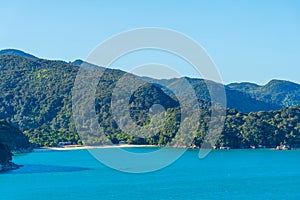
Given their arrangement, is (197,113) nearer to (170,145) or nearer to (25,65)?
(170,145)

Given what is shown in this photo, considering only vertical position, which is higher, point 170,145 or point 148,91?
point 148,91

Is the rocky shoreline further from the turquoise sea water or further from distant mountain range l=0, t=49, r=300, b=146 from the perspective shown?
distant mountain range l=0, t=49, r=300, b=146

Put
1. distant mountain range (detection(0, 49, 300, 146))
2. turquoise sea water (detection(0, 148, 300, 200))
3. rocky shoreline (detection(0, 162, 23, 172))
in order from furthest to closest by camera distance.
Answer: distant mountain range (detection(0, 49, 300, 146)), rocky shoreline (detection(0, 162, 23, 172)), turquoise sea water (detection(0, 148, 300, 200))

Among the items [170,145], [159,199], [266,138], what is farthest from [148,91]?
[159,199]

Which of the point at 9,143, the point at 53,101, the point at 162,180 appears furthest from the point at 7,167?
the point at 53,101

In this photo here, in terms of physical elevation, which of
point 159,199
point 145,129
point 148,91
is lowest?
point 159,199

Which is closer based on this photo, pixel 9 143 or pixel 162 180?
pixel 162 180

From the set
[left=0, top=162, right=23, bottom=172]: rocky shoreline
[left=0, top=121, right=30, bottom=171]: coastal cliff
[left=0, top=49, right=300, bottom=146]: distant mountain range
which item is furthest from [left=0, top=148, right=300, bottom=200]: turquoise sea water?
[left=0, top=49, right=300, bottom=146]: distant mountain range

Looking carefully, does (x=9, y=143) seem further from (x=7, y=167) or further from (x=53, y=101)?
(x=53, y=101)
